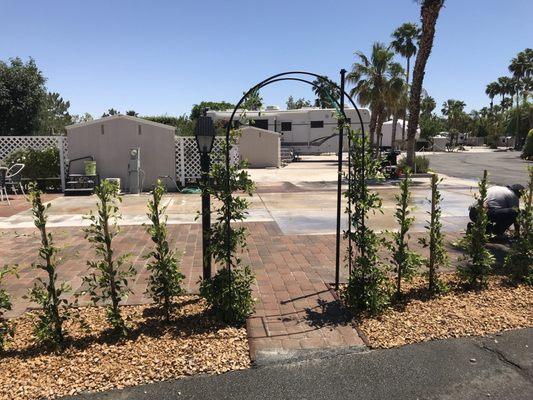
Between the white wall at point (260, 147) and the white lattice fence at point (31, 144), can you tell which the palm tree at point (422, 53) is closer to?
the white wall at point (260, 147)

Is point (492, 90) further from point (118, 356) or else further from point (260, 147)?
point (118, 356)

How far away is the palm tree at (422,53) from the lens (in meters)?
15.6

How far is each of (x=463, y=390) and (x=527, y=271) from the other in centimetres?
236

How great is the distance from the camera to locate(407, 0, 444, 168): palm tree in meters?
15.6

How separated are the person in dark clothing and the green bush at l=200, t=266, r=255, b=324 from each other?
385cm

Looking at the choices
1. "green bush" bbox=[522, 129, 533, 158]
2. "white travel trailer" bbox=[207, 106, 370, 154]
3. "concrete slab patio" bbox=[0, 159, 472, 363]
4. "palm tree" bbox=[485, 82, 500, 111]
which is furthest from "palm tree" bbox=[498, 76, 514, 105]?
"concrete slab patio" bbox=[0, 159, 472, 363]

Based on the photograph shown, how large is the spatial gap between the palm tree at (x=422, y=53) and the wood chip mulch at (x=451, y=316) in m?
12.7

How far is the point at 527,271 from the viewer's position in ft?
15.0

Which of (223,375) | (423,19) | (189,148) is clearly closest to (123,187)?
(189,148)

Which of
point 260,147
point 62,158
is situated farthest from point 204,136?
point 260,147

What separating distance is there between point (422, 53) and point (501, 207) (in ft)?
38.7

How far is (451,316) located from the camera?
12.5ft

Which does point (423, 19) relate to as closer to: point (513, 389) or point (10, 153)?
point (10, 153)

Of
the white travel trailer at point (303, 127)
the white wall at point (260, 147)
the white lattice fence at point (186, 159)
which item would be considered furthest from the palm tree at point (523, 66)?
the white lattice fence at point (186, 159)
